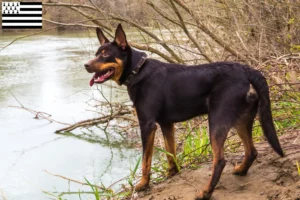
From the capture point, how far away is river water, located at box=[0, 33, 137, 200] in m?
6.80

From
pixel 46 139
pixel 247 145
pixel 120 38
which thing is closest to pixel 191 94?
pixel 247 145

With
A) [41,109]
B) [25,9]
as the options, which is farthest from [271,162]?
[25,9]

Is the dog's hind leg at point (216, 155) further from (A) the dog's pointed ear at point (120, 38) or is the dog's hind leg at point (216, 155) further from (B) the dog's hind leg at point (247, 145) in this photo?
(A) the dog's pointed ear at point (120, 38)

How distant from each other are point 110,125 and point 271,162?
6.27 metres

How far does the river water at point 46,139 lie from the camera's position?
6801mm

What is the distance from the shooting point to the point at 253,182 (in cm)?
357

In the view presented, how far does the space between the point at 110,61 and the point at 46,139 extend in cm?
577

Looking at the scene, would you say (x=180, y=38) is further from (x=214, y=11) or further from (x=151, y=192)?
(x=151, y=192)

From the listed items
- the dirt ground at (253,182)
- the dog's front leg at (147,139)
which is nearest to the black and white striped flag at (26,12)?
the dog's front leg at (147,139)

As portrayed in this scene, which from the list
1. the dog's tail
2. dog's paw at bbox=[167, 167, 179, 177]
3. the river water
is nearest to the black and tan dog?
the dog's tail

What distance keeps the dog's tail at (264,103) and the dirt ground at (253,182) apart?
0.74 feet

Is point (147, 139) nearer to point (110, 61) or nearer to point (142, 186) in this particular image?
point (142, 186)

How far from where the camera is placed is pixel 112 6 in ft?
26.9

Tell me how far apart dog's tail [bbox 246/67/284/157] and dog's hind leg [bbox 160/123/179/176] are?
84 centimetres
